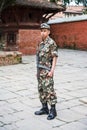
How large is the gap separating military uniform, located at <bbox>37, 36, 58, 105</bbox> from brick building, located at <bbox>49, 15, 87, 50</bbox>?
2010 centimetres

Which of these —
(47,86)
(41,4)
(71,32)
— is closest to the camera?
(47,86)

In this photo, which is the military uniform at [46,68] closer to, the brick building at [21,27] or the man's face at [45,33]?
the man's face at [45,33]

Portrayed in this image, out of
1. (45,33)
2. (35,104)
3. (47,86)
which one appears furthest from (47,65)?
(35,104)

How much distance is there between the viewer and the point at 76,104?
7.09 m

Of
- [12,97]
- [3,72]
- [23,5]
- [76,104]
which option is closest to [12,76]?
[3,72]

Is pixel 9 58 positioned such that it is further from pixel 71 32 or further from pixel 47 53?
pixel 71 32

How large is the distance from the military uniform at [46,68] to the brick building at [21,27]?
49.8 feet

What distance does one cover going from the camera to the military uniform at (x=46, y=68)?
581 centimetres

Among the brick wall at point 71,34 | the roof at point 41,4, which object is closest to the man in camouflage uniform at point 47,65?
the roof at point 41,4

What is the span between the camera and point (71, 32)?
2756 centimetres

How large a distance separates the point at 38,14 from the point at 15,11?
7.23 feet

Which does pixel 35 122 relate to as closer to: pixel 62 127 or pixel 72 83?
pixel 62 127

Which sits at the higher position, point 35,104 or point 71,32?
point 35,104

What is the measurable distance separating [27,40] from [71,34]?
22.8 feet
